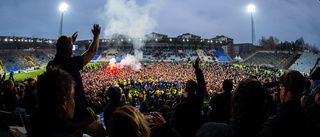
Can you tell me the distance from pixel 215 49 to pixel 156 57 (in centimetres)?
2576

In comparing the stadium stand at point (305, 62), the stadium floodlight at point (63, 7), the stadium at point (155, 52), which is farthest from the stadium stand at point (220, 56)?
the stadium floodlight at point (63, 7)

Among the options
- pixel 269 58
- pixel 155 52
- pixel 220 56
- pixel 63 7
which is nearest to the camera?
pixel 63 7

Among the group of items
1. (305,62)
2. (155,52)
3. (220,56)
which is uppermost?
(155,52)

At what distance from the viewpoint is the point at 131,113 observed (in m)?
1.38

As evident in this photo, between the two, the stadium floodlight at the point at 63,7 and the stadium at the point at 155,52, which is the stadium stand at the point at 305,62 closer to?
the stadium at the point at 155,52

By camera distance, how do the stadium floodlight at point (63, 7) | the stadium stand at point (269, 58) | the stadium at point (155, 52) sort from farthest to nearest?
the stadium stand at point (269, 58), the stadium at point (155, 52), the stadium floodlight at point (63, 7)

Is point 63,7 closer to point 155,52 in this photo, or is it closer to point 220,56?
point 155,52

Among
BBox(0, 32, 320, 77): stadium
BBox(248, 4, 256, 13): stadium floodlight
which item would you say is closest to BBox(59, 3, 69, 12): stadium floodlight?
BBox(0, 32, 320, 77): stadium

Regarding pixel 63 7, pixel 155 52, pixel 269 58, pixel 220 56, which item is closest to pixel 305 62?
pixel 269 58

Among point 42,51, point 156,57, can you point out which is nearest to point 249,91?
point 156,57

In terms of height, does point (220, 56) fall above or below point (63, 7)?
below

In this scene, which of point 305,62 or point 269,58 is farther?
point 269,58

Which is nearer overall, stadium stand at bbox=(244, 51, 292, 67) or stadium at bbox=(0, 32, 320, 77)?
stadium at bbox=(0, 32, 320, 77)

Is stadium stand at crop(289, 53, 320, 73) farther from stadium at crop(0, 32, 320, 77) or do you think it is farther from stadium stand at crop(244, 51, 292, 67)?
stadium stand at crop(244, 51, 292, 67)
